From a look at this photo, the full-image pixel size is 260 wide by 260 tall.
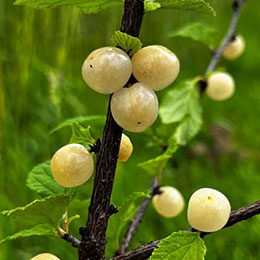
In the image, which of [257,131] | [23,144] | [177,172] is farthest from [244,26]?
[23,144]

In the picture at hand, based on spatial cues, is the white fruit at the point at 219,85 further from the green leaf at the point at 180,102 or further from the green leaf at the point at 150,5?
the green leaf at the point at 150,5

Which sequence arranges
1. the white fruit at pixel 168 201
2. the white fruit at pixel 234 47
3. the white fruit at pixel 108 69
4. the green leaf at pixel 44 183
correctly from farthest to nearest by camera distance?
the white fruit at pixel 234 47 < the white fruit at pixel 168 201 < the green leaf at pixel 44 183 < the white fruit at pixel 108 69

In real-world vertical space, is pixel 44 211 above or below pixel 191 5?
below

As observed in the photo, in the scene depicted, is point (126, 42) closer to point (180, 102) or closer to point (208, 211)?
point (208, 211)

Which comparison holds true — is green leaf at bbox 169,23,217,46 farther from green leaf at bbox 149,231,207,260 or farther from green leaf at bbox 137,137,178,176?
green leaf at bbox 149,231,207,260

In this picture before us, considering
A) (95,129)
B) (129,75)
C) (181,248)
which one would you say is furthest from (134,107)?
(95,129)

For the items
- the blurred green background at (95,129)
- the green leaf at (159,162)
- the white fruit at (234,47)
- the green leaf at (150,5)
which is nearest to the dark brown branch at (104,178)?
the green leaf at (150,5)

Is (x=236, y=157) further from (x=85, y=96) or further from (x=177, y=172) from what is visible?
(x=85, y=96)
